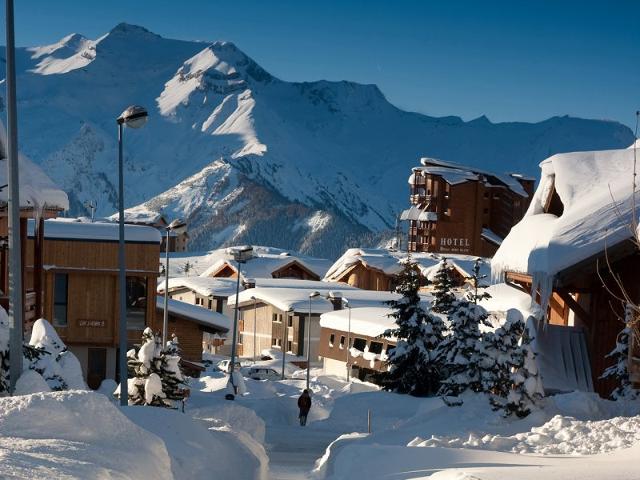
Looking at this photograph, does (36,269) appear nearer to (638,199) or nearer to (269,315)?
(638,199)

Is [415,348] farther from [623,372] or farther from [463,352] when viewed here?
[623,372]

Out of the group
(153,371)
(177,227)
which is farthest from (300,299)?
(153,371)

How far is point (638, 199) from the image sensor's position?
22516 millimetres

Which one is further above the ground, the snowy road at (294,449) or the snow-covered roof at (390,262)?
the snowy road at (294,449)

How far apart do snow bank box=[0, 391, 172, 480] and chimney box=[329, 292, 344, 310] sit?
54329 mm

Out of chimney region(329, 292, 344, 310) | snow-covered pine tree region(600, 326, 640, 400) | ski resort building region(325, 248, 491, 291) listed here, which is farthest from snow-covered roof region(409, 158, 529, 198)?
snow-covered pine tree region(600, 326, 640, 400)

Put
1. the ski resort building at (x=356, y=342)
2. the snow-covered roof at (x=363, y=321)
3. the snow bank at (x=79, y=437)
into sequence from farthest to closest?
1. the ski resort building at (x=356, y=342)
2. the snow-covered roof at (x=363, y=321)
3. the snow bank at (x=79, y=437)

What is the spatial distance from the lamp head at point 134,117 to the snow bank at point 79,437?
8.57 m

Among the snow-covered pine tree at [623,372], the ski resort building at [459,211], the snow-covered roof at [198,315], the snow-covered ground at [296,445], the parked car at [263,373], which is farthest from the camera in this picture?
the ski resort building at [459,211]

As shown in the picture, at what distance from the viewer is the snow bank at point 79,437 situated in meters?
8.57

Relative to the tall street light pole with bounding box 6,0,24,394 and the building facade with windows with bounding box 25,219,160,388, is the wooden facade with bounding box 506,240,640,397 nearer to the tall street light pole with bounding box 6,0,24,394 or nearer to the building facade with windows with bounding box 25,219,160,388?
the tall street light pole with bounding box 6,0,24,394

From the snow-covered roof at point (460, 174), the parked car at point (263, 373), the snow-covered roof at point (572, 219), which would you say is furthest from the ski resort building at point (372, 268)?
the snow-covered roof at point (572, 219)

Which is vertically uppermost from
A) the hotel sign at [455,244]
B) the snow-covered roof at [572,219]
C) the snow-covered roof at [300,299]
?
the snow-covered roof at [572,219]

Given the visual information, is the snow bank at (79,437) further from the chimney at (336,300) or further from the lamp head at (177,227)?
the chimney at (336,300)
